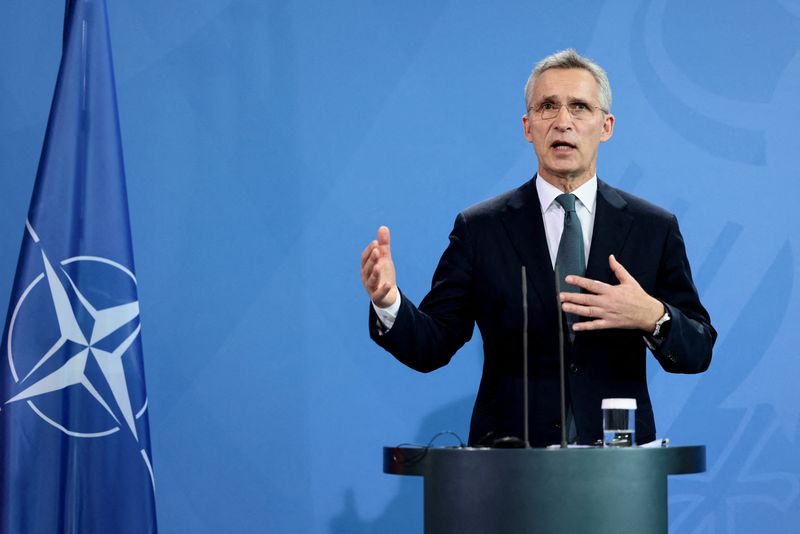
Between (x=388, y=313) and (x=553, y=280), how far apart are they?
478mm

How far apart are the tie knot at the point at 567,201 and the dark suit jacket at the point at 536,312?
0.07 meters

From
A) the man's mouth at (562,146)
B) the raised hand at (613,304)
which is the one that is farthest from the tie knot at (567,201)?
the raised hand at (613,304)

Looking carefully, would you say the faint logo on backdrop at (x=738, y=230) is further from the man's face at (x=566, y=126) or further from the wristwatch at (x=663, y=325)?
the wristwatch at (x=663, y=325)

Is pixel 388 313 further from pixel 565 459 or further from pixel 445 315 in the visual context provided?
pixel 565 459

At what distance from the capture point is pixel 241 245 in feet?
10.6

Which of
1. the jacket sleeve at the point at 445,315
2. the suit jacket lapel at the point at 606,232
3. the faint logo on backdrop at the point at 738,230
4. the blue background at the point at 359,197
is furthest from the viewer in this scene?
the faint logo on backdrop at the point at 738,230

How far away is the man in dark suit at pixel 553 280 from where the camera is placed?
7.55ft

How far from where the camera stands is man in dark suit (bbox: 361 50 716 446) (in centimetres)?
230

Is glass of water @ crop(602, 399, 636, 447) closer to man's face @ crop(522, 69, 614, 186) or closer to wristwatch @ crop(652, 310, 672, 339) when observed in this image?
wristwatch @ crop(652, 310, 672, 339)

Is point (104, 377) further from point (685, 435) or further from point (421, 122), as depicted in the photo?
point (685, 435)

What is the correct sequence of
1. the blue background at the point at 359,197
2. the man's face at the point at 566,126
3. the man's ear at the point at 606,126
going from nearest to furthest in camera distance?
1. the man's face at the point at 566,126
2. the man's ear at the point at 606,126
3. the blue background at the point at 359,197

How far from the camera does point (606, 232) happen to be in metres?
2.45

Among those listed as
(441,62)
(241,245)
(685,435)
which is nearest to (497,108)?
(441,62)

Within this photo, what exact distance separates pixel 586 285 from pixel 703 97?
1.87 meters
